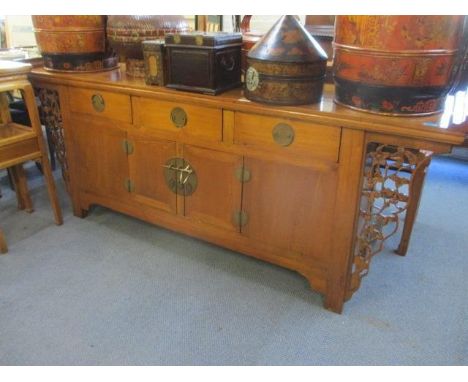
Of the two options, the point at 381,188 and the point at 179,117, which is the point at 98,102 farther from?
the point at 381,188

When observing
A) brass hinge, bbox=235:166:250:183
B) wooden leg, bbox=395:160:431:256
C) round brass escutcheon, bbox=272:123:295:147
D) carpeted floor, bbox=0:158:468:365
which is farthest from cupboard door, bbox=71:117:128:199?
wooden leg, bbox=395:160:431:256

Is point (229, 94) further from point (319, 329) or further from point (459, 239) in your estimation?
point (459, 239)

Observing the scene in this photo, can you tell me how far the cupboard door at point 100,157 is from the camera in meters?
1.95

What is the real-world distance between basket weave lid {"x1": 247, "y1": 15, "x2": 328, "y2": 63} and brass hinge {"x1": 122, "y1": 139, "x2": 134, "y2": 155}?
750 mm

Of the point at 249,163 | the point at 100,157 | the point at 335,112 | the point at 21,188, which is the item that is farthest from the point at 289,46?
the point at 21,188

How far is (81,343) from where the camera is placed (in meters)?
1.45

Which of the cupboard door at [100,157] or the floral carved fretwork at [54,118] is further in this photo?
the floral carved fretwork at [54,118]

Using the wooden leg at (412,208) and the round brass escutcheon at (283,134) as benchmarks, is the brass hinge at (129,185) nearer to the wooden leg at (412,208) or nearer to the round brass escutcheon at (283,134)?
the round brass escutcheon at (283,134)

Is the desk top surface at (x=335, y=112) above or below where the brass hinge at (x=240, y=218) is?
above

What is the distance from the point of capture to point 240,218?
5.68 ft

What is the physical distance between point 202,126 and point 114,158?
566mm

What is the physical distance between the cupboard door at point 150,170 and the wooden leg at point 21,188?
698 mm

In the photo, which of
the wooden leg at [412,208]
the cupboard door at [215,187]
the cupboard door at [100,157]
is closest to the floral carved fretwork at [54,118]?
the cupboard door at [100,157]

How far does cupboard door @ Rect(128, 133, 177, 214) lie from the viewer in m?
1.82
